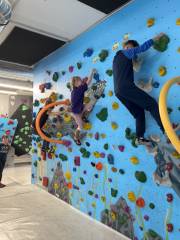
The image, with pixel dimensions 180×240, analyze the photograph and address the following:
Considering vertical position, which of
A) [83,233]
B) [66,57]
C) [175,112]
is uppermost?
[66,57]

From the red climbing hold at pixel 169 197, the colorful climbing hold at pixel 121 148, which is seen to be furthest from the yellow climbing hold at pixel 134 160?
the red climbing hold at pixel 169 197

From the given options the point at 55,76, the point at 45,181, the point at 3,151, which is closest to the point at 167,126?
the point at 55,76

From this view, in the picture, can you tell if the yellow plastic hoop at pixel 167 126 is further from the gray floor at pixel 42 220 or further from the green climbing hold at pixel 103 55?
the gray floor at pixel 42 220

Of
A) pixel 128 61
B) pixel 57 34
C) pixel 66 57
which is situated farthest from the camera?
pixel 66 57

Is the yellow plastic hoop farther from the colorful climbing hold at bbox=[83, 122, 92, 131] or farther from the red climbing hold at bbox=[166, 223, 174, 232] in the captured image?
the colorful climbing hold at bbox=[83, 122, 92, 131]

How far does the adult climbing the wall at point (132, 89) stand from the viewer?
5.41ft

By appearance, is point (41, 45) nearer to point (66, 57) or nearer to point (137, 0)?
point (66, 57)

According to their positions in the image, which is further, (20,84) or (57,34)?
(20,84)

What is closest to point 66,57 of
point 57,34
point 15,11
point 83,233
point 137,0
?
point 57,34

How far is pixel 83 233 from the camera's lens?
2119 mm

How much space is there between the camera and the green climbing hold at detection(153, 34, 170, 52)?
172 centimetres

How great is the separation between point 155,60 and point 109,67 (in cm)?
56

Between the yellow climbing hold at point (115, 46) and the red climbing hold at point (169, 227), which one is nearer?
the red climbing hold at point (169, 227)

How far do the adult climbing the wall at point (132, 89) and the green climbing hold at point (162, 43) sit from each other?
0.08ft
